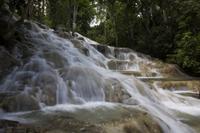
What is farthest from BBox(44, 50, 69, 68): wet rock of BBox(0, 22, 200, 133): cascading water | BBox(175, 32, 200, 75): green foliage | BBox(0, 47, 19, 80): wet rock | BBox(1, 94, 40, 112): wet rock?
BBox(175, 32, 200, 75): green foliage

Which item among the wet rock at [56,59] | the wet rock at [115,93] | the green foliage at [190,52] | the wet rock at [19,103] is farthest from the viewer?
the green foliage at [190,52]

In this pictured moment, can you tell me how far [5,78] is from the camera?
1077 cm

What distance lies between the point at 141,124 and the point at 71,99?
117 inches

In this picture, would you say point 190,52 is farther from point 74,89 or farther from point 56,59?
point 74,89

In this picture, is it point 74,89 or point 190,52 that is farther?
point 190,52

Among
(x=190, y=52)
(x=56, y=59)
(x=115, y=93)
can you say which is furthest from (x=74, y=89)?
(x=190, y=52)

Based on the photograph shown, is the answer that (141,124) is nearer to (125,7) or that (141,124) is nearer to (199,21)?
(199,21)

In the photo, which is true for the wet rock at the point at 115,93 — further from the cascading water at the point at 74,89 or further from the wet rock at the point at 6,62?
the wet rock at the point at 6,62

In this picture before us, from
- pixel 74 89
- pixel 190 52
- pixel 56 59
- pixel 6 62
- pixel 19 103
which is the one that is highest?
pixel 190 52

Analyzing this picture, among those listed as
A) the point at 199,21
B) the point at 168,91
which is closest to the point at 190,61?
the point at 199,21

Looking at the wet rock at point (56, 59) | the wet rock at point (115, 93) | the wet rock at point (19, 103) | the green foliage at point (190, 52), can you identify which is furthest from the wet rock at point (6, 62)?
the green foliage at point (190, 52)

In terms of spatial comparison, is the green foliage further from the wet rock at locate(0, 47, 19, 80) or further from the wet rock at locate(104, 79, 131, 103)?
the wet rock at locate(0, 47, 19, 80)

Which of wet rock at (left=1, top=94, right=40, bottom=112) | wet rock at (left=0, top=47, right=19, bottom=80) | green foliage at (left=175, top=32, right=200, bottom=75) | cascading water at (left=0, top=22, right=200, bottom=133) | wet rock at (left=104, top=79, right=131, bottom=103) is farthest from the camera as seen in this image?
green foliage at (left=175, top=32, right=200, bottom=75)

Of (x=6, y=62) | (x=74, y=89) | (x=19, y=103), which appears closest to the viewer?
(x=19, y=103)
